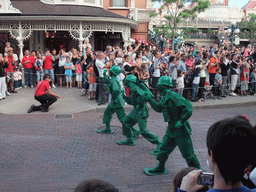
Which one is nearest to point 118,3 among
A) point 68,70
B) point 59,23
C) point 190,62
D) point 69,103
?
point 59,23

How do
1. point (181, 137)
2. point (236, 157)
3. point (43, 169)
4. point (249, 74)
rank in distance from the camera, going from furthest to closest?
point (249, 74)
point (43, 169)
point (181, 137)
point (236, 157)

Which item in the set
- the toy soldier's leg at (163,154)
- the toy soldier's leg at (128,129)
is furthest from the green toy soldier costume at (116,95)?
the toy soldier's leg at (163,154)

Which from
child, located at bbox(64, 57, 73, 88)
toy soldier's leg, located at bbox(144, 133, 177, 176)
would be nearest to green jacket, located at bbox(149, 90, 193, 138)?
toy soldier's leg, located at bbox(144, 133, 177, 176)

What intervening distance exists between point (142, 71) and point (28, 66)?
653 centimetres

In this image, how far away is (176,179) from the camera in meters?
2.31

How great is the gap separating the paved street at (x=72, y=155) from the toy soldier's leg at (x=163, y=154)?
123mm

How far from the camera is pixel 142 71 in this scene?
10484mm

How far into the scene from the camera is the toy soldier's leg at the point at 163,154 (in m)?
4.93

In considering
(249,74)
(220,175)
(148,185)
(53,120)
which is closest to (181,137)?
(148,185)

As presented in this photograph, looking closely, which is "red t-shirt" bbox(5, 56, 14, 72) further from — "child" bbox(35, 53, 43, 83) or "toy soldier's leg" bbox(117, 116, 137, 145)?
"toy soldier's leg" bbox(117, 116, 137, 145)

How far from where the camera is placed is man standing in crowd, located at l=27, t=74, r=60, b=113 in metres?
10.1

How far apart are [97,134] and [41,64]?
7.38 metres

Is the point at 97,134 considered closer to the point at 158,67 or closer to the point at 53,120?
the point at 53,120

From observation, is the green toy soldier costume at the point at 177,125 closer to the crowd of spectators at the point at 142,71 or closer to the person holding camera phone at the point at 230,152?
the person holding camera phone at the point at 230,152
